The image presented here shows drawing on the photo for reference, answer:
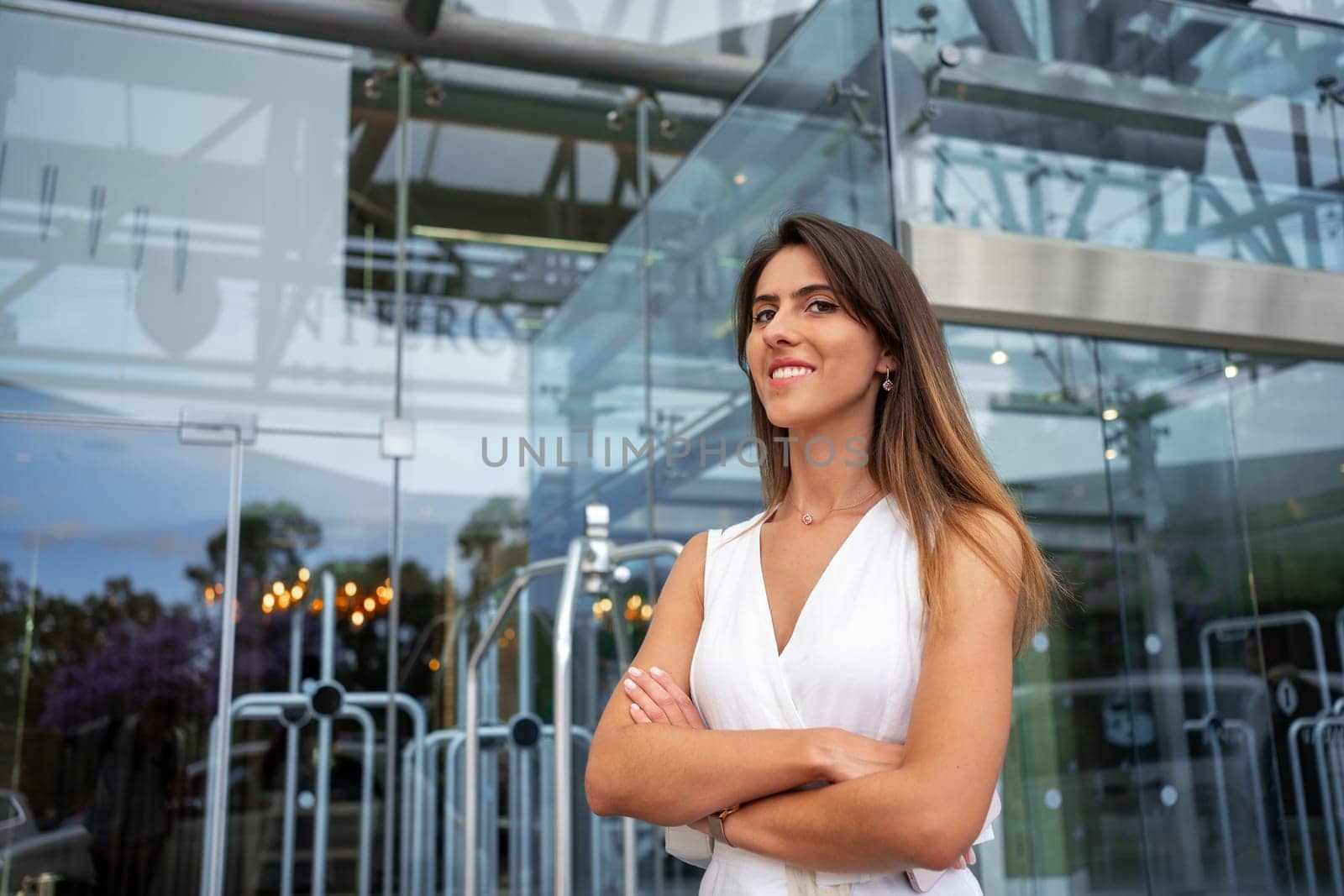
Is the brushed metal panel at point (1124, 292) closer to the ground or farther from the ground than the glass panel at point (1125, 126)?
closer to the ground

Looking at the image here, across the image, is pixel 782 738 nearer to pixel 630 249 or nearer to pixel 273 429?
pixel 273 429

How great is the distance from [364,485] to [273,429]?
1.19 feet

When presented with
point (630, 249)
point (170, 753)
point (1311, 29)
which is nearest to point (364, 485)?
point (170, 753)

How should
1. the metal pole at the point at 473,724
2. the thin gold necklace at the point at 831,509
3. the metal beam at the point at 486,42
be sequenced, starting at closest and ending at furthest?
1. the thin gold necklace at the point at 831,509
2. the metal pole at the point at 473,724
3. the metal beam at the point at 486,42

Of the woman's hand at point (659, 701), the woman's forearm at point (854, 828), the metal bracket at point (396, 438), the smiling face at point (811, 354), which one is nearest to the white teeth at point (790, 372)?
the smiling face at point (811, 354)

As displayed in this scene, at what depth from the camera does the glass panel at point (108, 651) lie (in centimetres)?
363

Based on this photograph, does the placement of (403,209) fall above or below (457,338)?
above

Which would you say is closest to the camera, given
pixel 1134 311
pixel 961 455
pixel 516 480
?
pixel 961 455

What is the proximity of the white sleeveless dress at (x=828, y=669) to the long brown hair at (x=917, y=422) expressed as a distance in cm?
5

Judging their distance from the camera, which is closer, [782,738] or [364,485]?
[782,738]

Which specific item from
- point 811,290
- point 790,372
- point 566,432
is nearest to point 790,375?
point 790,372

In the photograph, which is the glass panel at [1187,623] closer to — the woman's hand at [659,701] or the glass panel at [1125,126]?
the glass panel at [1125,126]

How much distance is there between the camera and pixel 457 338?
Result: 4.48 metres

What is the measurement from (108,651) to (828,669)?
124 inches
